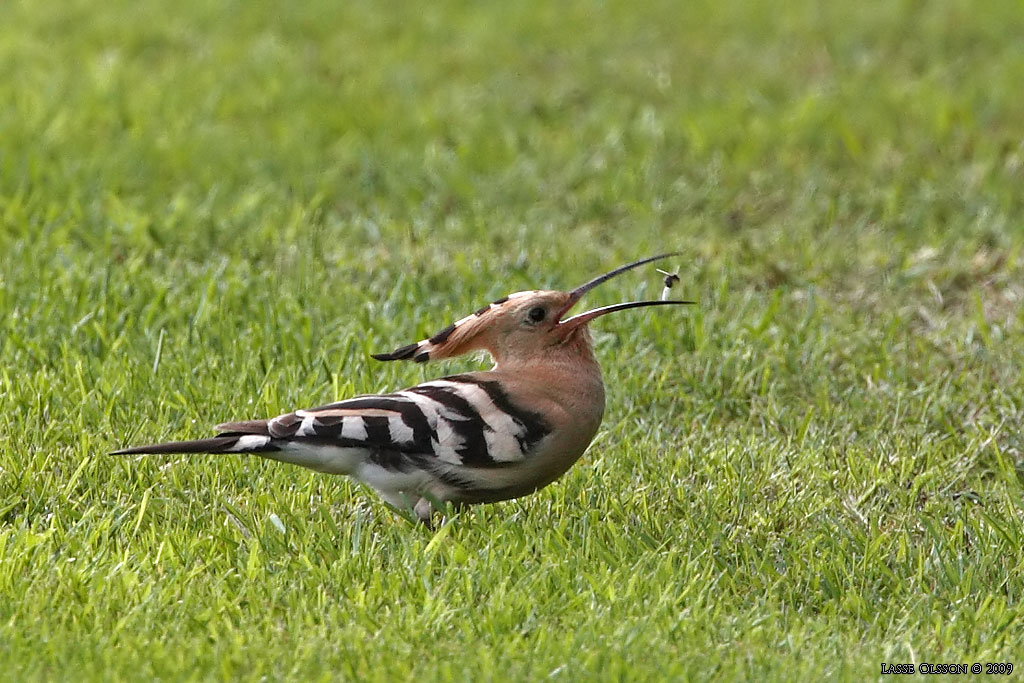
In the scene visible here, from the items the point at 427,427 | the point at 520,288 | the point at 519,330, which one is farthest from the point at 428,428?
the point at 520,288

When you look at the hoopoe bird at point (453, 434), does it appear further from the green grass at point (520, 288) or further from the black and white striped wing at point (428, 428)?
the green grass at point (520, 288)

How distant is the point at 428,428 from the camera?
462 centimetres

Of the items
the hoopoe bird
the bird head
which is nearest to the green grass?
the hoopoe bird

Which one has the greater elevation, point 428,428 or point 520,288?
point 428,428

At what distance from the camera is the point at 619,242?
26.1 feet

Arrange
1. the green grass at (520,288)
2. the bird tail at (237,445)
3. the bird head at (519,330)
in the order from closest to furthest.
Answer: the green grass at (520,288) → the bird tail at (237,445) → the bird head at (519,330)

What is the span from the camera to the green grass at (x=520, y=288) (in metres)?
4.25

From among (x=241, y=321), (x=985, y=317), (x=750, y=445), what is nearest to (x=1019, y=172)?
(x=985, y=317)

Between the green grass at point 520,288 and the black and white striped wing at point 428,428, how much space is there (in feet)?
0.81

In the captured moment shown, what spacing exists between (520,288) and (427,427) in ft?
8.22

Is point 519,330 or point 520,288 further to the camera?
point 520,288

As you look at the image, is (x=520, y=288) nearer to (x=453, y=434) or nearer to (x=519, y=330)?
(x=519, y=330)

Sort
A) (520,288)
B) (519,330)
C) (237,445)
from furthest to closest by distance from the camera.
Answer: (520,288) → (519,330) → (237,445)

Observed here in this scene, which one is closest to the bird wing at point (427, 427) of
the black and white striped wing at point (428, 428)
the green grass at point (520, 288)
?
the black and white striped wing at point (428, 428)
